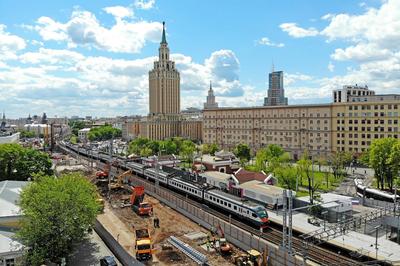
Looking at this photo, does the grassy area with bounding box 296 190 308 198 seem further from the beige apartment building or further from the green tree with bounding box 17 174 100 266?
the beige apartment building

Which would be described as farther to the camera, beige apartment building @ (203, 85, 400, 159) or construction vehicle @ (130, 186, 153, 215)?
beige apartment building @ (203, 85, 400, 159)

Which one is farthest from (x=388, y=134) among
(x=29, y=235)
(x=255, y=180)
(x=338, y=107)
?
(x=29, y=235)

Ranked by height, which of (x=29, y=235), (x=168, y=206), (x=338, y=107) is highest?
(x=338, y=107)

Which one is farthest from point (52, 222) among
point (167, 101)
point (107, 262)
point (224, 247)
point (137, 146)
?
point (167, 101)

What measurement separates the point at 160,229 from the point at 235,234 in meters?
8.69

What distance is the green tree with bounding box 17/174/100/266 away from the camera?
2562 cm

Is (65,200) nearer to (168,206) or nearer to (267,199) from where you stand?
(168,206)

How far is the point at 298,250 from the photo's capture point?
27375mm

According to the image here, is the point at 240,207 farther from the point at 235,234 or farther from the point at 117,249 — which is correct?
the point at 117,249

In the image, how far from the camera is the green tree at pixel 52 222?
84.1ft

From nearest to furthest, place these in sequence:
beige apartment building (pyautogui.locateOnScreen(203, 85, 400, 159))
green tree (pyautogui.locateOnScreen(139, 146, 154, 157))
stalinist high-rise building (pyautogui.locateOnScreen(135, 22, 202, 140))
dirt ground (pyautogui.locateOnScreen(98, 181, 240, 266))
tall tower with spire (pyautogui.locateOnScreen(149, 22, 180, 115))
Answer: dirt ground (pyautogui.locateOnScreen(98, 181, 240, 266)), beige apartment building (pyautogui.locateOnScreen(203, 85, 400, 159)), green tree (pyautogui.locateOnScreen(139, 146, 154, 157)), stalinist high-rise building (pyautogui.locateOnScreen(135, 22, 202, 140)), tall tower with spire (pyautogui.locateOnScreen(149, 22, 180, 115))

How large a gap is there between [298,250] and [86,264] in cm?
1715

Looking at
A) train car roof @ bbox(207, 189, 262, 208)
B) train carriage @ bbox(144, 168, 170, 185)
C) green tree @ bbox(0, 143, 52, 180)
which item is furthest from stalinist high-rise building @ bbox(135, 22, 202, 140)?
train car roof @ bbox(207, 189, 262, 208)

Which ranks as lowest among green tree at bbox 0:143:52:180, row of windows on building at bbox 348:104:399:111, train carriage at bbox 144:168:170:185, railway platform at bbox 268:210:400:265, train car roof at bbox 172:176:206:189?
railway platform at bbox 268:210:400:265
